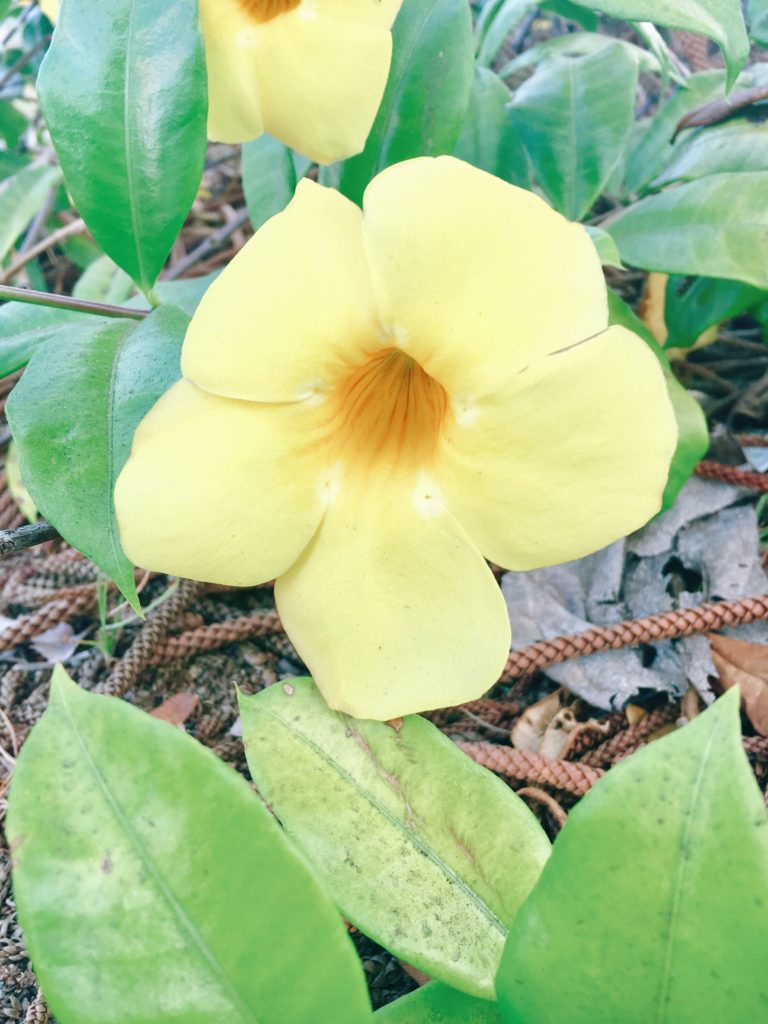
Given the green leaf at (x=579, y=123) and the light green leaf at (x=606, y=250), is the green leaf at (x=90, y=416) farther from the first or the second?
the green leaf at (x=579, y=123)

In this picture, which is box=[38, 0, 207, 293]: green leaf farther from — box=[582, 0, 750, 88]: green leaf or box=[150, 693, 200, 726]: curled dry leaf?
box=[150, 693, 200, 726]: curled dry leaf

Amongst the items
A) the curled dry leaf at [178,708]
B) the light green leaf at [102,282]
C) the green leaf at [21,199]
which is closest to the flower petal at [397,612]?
the curled dry leaf at [178,708]

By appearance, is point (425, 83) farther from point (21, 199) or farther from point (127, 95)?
point (21, 199)

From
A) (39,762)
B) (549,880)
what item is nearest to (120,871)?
(39,762)

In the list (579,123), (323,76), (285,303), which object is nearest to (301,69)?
(323,76)

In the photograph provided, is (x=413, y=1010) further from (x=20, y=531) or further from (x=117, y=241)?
(x=117, y=241)

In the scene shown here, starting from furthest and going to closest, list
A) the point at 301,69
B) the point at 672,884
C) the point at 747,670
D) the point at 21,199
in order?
1. the point at 21,199
2. the point at 747,670
3. the point at 301,69
4. the point at 672,884
